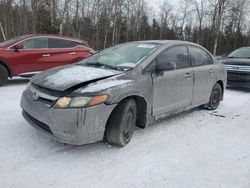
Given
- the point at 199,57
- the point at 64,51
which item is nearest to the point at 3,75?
the point at 64,51

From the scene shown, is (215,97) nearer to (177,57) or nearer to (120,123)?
(177,57)

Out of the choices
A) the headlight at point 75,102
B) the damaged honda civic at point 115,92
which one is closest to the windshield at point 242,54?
the damaged honda civic at point 115,92

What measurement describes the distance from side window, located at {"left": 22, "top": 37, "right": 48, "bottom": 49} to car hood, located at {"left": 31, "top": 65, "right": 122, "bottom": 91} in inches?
163

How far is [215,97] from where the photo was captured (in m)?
5.75

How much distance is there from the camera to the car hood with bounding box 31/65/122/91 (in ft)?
10.1

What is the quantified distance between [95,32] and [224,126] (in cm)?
2955

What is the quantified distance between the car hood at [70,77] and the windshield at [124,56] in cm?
32

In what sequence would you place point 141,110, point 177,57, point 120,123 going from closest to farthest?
point 120,123, point 141,110, point 177,57

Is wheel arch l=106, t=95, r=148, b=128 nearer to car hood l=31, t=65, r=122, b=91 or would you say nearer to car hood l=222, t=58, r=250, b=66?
car hood l=31, t=65, r=122, b=91

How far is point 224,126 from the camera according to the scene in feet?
15.1

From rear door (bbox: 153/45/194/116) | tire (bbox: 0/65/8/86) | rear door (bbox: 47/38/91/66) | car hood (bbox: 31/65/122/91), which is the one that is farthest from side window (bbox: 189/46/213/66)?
tire (bbox: 0/65/8/86)

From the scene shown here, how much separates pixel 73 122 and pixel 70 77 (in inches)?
27.1

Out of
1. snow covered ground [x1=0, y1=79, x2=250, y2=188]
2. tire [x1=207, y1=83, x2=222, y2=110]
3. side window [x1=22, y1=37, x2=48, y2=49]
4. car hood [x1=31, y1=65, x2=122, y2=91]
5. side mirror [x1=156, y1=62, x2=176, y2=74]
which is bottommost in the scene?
snow covered ground [x1=0, y1=79, x2=250, y2=188]

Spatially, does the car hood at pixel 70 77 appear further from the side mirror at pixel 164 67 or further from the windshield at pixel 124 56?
the side mirror at pixel 164 67
